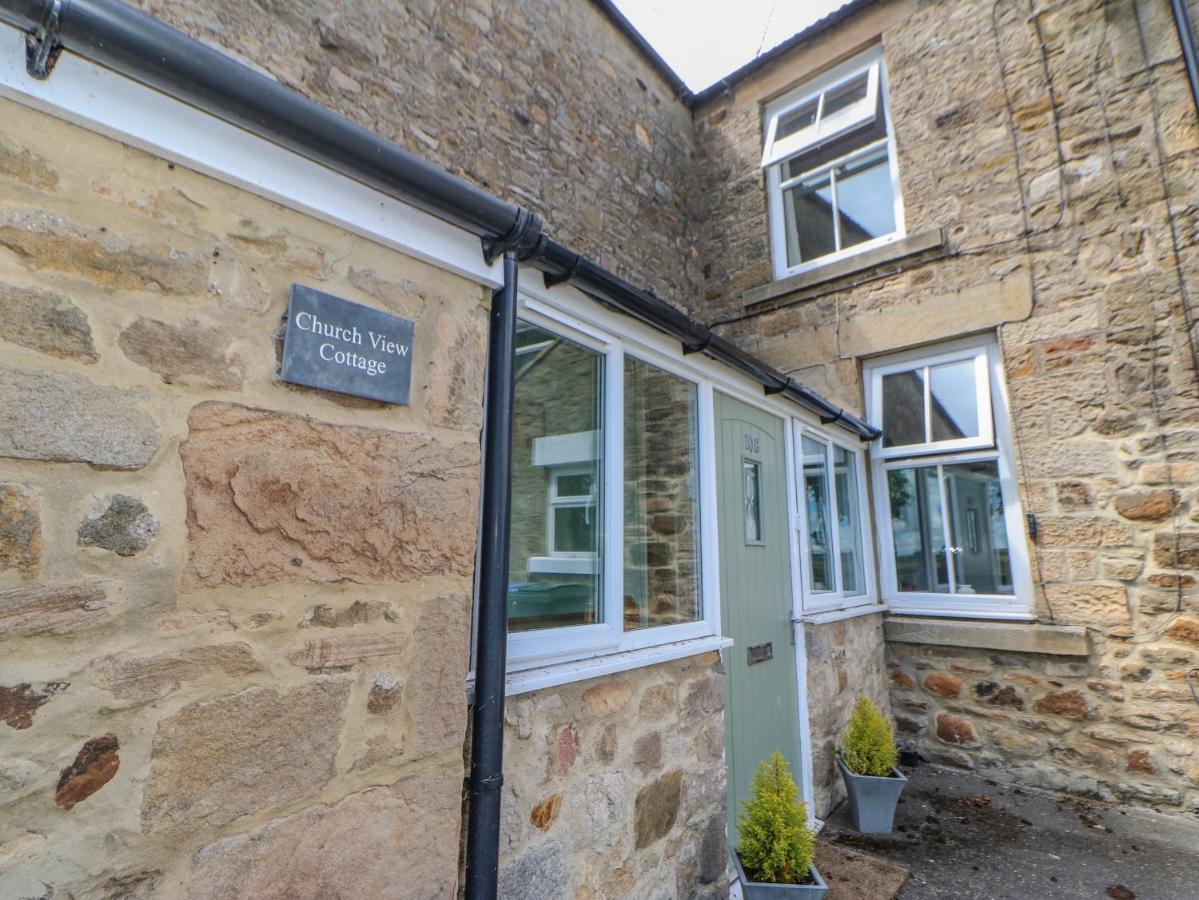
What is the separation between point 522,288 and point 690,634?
5.57ft

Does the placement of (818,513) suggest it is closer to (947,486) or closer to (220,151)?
(947,486)

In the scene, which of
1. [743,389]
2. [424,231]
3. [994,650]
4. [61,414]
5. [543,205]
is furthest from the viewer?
[543,205]

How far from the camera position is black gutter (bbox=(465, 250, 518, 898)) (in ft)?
5.25

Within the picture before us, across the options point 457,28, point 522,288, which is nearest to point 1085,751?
point 522,288

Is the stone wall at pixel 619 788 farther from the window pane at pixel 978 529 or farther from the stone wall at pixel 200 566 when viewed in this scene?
the window pane at pixel 978 529

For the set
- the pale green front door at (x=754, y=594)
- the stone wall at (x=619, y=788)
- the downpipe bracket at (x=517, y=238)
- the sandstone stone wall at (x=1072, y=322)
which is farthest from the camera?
the sandstone stone wall at (x=1072, y=322)

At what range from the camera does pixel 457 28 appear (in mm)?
4652

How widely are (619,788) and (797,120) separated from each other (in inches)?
256

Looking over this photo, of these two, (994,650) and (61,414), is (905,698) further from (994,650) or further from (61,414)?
(61,414)

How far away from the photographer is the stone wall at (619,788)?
1.91 meters

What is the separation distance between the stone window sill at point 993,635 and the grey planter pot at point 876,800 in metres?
1.42

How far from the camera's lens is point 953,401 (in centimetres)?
495

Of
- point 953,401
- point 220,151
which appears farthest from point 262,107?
point 953,401

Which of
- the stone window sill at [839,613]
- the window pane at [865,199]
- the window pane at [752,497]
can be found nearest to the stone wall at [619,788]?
the window pane at [752,497]
